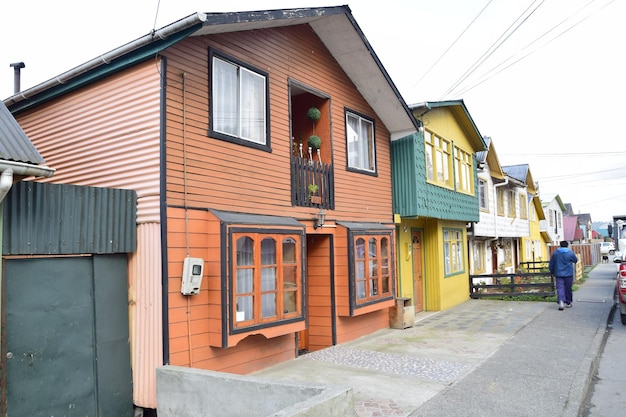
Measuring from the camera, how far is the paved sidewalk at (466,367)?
5949mm

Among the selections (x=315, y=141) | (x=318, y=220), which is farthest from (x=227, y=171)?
(x=315, y=141)

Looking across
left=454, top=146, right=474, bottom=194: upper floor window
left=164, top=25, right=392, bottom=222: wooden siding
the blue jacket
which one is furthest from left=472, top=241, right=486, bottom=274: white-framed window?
left=164, top=25, right=392, bottom=222: wooden siding

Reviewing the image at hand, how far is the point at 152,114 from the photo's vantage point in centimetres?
645

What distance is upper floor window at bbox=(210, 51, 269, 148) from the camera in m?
7.25

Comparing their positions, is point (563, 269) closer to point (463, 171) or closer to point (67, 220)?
point (463, 171)

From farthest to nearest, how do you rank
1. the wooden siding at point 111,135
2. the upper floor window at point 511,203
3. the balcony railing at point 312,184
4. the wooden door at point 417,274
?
the upper floor window at point 511,203
the wooden door at point 417,274
the balcony railing at point 312,184
the wooden siding at point 111,135

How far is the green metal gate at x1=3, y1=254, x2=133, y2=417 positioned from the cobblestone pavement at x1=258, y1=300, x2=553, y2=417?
2.25 m

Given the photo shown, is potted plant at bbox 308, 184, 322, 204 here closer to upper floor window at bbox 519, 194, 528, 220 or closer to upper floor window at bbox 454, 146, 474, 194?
upper floor window at bbox 454, 146, 474, 194

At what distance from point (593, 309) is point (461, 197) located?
4.82m

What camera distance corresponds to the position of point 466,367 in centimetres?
770

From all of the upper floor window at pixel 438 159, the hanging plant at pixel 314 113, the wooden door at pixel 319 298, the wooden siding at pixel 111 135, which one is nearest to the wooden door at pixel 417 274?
the upper floor window at pixel 438 159

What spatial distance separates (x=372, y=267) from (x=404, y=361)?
2.54 meters

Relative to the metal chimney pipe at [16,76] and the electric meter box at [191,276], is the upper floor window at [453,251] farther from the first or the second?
the metal chimney pipe at [16,76]

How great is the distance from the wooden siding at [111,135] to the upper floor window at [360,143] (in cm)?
485
